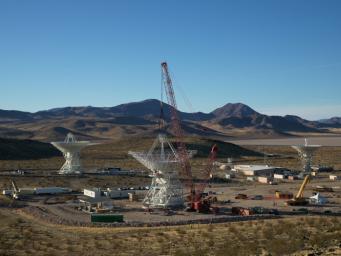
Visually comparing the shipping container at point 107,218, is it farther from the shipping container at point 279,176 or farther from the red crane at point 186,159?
the shipping container at point 279,176

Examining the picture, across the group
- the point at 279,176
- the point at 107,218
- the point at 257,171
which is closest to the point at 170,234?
the point at 107,218

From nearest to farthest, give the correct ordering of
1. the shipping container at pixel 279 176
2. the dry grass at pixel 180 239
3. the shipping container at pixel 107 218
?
the dry grass at pixel 180 239 < the shipping container at pixel 107 218 < the shipping container at pixel 279 176

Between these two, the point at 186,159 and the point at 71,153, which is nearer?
the point at 186,159

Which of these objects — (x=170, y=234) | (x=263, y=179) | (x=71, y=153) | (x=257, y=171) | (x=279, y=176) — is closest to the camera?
(x=170, y=234)

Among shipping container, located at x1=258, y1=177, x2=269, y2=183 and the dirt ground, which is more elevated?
shipping container, located at x1=258, y1=177, x2=269, y2=183

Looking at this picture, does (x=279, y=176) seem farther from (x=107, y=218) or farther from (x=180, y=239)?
(x=180, y=239)

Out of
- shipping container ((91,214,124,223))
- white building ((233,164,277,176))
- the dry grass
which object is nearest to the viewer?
the dry grass

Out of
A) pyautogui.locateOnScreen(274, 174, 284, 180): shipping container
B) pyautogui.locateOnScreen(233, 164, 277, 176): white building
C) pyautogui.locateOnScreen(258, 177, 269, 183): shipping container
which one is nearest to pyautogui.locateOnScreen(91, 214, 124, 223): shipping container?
pyautogui.locateOnScreen(258, 177, 269, 183): shipping container

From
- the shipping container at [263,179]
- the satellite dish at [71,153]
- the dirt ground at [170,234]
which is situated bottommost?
the dirt ground at [170,234]

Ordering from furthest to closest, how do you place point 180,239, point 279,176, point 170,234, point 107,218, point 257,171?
point 257,171 → point 279,176 → point 107,218 → point 170,234 → point 180,239

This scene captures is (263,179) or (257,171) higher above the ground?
(257,171)

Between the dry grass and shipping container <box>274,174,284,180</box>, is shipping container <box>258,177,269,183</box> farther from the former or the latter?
the dry grass

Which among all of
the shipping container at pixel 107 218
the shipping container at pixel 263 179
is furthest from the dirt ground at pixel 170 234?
the shipping container at pixel 263 179

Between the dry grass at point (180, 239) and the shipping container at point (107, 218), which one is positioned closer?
the dry grass at point (180, 239)
